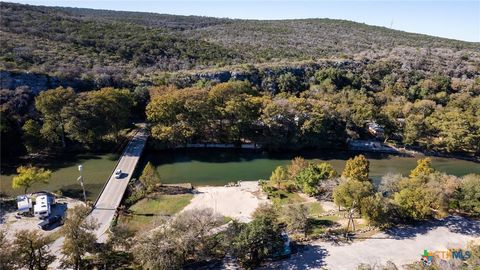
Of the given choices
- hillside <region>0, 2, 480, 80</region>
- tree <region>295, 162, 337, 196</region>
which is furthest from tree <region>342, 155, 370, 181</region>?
hillside <region>0, 2, 480, 80</region>

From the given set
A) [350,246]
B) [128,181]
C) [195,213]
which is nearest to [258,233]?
[195,213]

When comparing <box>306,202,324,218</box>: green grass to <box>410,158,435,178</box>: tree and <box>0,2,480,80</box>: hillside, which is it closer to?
<box>410,158,435,178</box>: tree

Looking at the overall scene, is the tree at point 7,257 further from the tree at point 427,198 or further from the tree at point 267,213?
the tree at point 427,198

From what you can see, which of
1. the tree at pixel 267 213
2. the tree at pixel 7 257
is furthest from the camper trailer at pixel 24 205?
the tree at pixel 267 213

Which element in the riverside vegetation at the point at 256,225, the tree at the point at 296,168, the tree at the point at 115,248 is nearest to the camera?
the riverside vegetation at the point at 256,225

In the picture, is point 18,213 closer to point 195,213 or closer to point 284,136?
point 195,213

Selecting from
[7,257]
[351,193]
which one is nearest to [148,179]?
[7,257]
